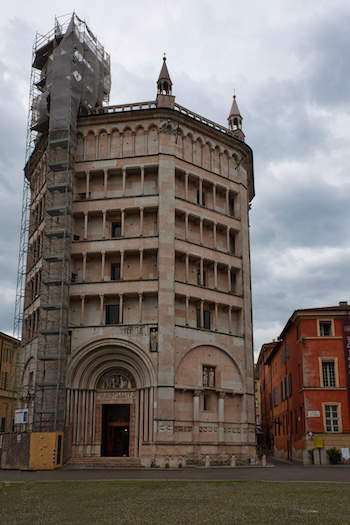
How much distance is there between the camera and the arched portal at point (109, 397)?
43.9m

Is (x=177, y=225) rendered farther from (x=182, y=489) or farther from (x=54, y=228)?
(x=182, y=489)

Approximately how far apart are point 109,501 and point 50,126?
3734 centimetres

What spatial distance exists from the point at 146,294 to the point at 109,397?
8.51m

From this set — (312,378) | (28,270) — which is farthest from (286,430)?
(28,270)

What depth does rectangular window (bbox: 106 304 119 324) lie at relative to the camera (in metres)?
46.8

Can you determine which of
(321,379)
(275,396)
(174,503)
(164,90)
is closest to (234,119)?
(164,90)

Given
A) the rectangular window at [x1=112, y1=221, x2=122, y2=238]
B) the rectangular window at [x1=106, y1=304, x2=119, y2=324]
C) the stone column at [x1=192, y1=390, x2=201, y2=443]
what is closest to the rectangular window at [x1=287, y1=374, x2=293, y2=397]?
the stone column at [x1=192, y1=390, x2=201, y2=443]

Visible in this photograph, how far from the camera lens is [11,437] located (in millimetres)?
42406

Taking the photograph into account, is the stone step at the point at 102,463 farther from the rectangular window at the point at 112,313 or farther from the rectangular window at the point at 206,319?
the rectangular window at the point at 206,319

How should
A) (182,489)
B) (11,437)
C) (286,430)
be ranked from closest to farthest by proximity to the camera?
(182,489), (11,437), (286,430)

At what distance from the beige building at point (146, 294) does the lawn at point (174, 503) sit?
17364 mm

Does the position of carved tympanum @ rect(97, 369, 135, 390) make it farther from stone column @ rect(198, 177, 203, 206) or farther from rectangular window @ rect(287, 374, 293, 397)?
rectangular window @ rect(287, 374, 293, 397)

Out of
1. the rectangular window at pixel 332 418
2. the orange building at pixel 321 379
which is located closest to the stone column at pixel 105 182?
the orange building at pixel 321 379

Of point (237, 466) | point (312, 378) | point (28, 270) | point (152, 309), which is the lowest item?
point (237, 466)
